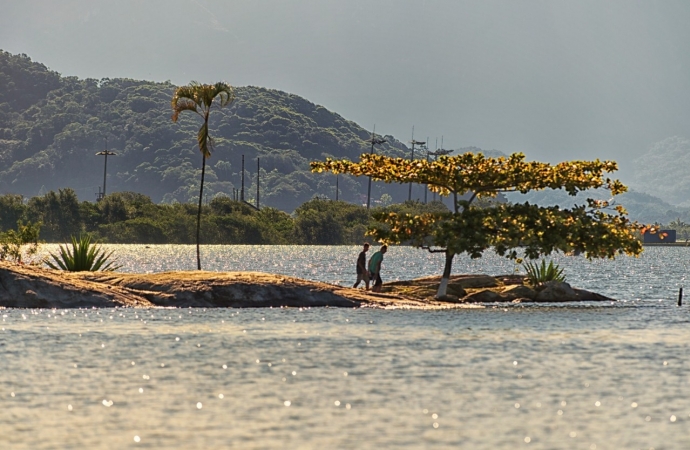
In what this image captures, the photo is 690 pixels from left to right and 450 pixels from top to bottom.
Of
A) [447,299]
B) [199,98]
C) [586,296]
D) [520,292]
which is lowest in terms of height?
[447,299]

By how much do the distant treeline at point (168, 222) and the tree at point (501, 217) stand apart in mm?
122381

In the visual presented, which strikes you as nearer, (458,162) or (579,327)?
(579,327)

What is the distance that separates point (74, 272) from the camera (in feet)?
135

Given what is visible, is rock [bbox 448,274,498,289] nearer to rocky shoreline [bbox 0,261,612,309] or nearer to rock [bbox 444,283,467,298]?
rock [bbox 444,283,467,298]

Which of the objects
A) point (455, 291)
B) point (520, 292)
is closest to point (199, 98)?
point (455, 291)

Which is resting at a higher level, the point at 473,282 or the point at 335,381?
the point at 473,282

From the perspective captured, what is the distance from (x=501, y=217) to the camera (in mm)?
42219

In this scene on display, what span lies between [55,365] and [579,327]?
661 inches

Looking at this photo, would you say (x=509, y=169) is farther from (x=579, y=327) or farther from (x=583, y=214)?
(x=579, y=327)

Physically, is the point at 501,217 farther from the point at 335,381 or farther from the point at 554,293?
the point at 335,381

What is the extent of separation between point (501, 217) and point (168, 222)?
5461 inches

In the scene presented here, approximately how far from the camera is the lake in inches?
647

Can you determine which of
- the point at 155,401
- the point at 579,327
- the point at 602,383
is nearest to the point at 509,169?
the point at 579,327

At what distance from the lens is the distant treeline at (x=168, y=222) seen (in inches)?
6742
